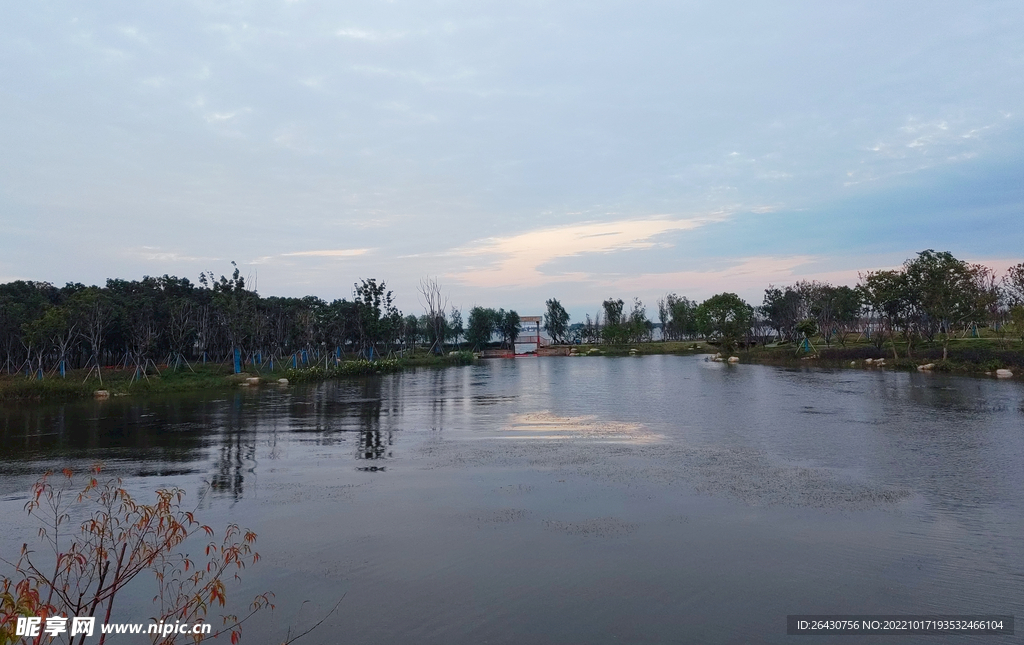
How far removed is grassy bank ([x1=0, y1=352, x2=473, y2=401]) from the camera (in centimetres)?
2565

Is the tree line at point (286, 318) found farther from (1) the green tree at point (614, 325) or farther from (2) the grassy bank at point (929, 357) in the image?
(1) the green tree at point (614, 325)

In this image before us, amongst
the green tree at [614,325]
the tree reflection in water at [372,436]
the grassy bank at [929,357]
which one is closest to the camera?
the tree reflection in water at [372,436]

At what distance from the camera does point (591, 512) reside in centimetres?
894

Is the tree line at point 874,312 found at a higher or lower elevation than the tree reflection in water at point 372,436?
higher

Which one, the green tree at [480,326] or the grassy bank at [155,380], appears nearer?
the grassy bank at [155,380]

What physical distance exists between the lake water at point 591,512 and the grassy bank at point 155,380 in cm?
801

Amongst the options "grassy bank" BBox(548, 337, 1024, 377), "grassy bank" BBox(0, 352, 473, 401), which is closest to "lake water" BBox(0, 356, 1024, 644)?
"grassy bank" BBox(0, 352, 473, 401)

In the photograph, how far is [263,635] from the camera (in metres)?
5.66

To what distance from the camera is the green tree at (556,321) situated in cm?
10006

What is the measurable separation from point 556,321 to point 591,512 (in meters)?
91.9

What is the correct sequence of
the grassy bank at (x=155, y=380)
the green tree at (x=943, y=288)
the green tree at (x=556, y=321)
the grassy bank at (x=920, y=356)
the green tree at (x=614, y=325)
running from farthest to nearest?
1. the green tree at (x=556, y=321)
2. the green tree at (x=614, y=325)
3. the green tree at (x=943, y=288)
4. the grassy bank at (x=920, y=356)
5. the grassy bank at (x=155, y=380)

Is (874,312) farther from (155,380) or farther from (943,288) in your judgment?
(155,380)

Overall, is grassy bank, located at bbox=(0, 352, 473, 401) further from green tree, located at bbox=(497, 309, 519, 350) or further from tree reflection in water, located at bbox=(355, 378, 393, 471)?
green tree, located at bbox=(497, 309, 519, 350)

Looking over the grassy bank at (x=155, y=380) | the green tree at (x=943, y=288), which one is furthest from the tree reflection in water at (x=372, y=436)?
the green tree at (x=943, y=288)
